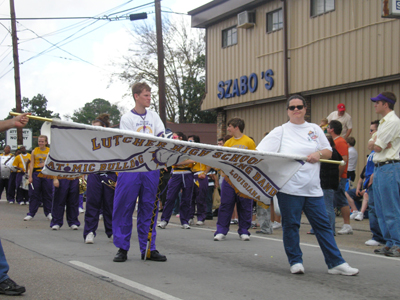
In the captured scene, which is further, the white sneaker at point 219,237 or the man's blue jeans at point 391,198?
the white sneaker at point 219,237

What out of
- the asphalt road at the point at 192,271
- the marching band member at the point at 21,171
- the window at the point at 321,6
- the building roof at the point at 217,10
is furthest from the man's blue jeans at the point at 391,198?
the marching band member at the point at 21,171

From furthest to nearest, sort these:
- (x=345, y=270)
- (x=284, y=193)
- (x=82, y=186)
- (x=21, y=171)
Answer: (x=21, y=171)
(x=82, y=186)
(x=284, y=193)
(x=345, y=270)

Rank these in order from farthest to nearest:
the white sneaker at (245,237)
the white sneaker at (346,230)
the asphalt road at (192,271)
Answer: the white sneaker at (346,230), the white sneaker at (245,237), the asphalt road at (192,271)

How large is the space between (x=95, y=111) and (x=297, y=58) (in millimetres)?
100894

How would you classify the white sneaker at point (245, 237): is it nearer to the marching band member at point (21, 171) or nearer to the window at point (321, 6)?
the window at point (321, 6)

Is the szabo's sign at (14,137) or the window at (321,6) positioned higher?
the window at (321,6)

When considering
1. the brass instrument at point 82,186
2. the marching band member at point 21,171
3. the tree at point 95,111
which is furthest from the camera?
the tree at point 95,111

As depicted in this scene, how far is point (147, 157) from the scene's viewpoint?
6023 mm

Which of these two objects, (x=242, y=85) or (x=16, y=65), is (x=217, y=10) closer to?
(x=242, y=85)

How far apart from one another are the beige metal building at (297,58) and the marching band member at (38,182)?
8.88 m

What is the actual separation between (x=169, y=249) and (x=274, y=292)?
115 inches

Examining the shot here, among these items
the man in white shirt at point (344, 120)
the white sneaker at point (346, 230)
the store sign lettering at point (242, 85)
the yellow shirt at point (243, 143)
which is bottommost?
the white sneaker at point (346, 230)

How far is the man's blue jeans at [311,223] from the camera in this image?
222 inches

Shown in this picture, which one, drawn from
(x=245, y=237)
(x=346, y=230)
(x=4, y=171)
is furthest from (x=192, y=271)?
(x=4, y=171)
